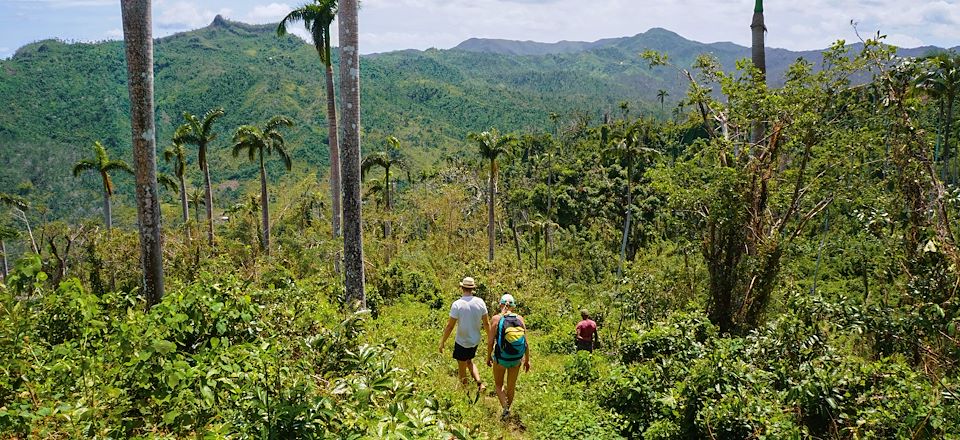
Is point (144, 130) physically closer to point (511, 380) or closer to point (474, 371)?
point (474, 371)

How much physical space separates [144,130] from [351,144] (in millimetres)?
3100

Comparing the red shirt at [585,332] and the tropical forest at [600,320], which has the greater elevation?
the tropical forest at [600,320]

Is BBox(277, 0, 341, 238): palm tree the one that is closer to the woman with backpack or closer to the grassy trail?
the grassy trail

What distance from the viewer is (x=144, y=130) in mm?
6723

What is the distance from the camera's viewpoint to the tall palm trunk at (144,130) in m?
6.55

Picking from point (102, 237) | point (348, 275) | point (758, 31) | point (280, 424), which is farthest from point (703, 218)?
point (102, 237)

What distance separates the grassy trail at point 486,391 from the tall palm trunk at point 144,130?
2886 mm

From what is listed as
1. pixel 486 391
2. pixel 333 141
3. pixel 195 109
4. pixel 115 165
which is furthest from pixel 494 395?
pixel 195 109

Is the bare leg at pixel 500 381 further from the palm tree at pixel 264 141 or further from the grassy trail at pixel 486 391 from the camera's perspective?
the palm tree at pixel 264 141

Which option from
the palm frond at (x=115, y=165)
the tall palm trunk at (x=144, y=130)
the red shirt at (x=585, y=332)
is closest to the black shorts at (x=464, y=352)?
the red shirt at (x=585, y=332)

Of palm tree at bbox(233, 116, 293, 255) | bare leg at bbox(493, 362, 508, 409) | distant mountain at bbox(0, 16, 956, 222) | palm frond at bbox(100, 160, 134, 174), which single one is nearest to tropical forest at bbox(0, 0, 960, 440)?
bare leg at bbox(493, 362, 508, 409)

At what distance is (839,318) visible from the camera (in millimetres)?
6273

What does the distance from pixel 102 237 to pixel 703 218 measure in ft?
91.4

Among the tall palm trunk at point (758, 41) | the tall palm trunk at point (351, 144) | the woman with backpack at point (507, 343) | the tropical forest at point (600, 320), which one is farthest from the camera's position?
the tall palm trunk at point (758, 41)
